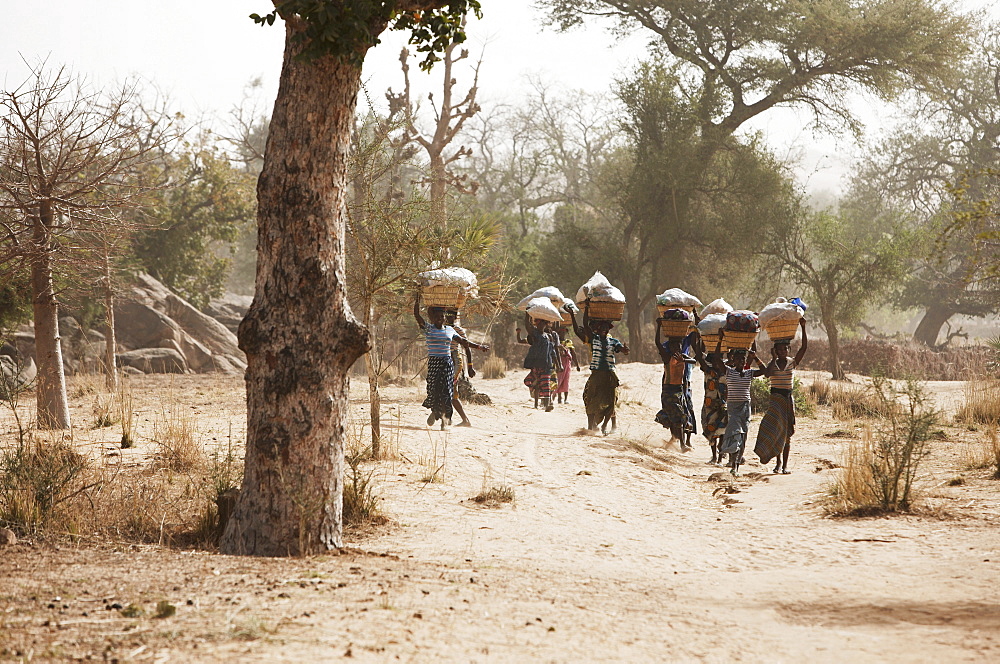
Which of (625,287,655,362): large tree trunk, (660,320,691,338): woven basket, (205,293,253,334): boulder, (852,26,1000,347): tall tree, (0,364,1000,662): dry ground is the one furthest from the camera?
(852,26,1000,347): tall tree

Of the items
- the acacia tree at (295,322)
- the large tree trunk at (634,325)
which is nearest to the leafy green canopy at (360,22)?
the acacia tree at (295,322)

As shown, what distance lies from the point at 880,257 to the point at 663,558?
64.8ft

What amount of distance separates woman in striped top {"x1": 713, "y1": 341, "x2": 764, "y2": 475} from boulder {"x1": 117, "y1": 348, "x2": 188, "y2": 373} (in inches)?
549

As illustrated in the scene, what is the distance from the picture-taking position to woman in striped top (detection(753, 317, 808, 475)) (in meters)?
9.27

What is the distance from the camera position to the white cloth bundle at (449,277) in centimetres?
1010

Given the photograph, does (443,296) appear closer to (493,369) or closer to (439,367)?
(439,367)

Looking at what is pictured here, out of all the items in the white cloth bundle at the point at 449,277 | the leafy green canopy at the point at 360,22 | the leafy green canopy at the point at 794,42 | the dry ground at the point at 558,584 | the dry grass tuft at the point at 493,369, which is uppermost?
the leafy green canopy at the point at 794,42

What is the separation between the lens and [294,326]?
5160mm

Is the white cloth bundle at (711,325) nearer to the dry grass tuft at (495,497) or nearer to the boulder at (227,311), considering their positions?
the dry grass tuft at (495,497)

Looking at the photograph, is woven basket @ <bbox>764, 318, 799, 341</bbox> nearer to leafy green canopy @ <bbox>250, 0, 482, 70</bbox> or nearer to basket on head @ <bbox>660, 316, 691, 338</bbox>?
basket on head @ <bbox>660, 316, 691, 338</bbox>

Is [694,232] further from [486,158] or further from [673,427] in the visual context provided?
[486,158]

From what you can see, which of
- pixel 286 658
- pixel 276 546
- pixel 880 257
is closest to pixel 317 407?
pixel 276 546

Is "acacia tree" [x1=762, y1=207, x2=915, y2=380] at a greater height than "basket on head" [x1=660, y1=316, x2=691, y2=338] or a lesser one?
greater

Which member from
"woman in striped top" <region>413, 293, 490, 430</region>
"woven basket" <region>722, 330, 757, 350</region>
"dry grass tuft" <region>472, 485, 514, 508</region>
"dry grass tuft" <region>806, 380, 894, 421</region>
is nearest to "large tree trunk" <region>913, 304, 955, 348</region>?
"dry grass tuft" <region>806, 380, 894, 421</region>
